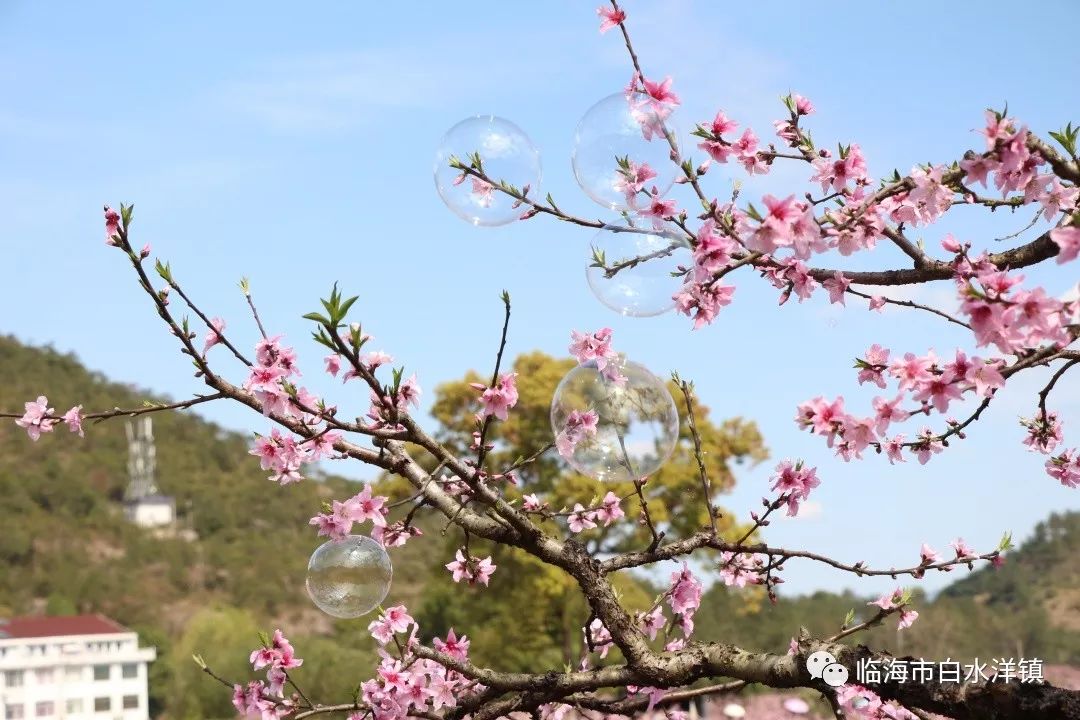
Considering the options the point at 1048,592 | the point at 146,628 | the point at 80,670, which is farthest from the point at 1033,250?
the point at 146,628

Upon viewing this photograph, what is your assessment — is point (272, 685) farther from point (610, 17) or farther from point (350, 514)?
point (610, 17)

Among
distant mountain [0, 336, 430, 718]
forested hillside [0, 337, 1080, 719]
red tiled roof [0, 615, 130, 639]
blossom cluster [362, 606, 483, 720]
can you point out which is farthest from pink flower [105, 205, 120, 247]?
red tiled roof [0, 615, 130, 639]

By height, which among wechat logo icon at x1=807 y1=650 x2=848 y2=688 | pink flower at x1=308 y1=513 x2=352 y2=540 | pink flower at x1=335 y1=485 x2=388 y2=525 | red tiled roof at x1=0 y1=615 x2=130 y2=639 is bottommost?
wechat logo icon at x1=807 y1=650 x2=848 y2=688

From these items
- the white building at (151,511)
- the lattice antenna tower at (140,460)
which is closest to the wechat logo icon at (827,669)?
the white building at (151,511)

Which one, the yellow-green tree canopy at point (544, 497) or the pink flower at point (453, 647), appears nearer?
A: the pink flower at point (453, 647)

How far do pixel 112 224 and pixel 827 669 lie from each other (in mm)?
2690

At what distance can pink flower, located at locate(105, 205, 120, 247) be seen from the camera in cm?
364

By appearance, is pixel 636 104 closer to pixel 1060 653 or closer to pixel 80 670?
pixel 1060 653

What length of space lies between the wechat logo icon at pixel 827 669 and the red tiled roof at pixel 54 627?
111ft

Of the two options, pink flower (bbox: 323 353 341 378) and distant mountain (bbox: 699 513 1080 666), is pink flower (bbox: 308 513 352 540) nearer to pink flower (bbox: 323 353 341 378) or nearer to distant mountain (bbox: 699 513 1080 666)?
pink flower (bbox: 323 353 341 378)

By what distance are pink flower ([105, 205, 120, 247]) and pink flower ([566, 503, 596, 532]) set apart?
2133 mm

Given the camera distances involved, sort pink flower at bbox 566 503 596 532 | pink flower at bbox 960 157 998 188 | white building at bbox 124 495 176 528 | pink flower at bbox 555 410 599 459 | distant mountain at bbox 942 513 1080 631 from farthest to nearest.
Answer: white building at bbox 124 495 176 528 → distant mountain at bbox 942 513 1080 631 → pink flower at bbox 566 503 596 532 → pink flower at bbox 555 410 599 459 → pink flower at bbox 960 157 998 188

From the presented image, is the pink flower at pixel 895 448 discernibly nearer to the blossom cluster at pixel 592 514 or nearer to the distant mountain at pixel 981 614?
the blossom cluster at pixel 592 514

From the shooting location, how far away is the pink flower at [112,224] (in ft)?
12.0
